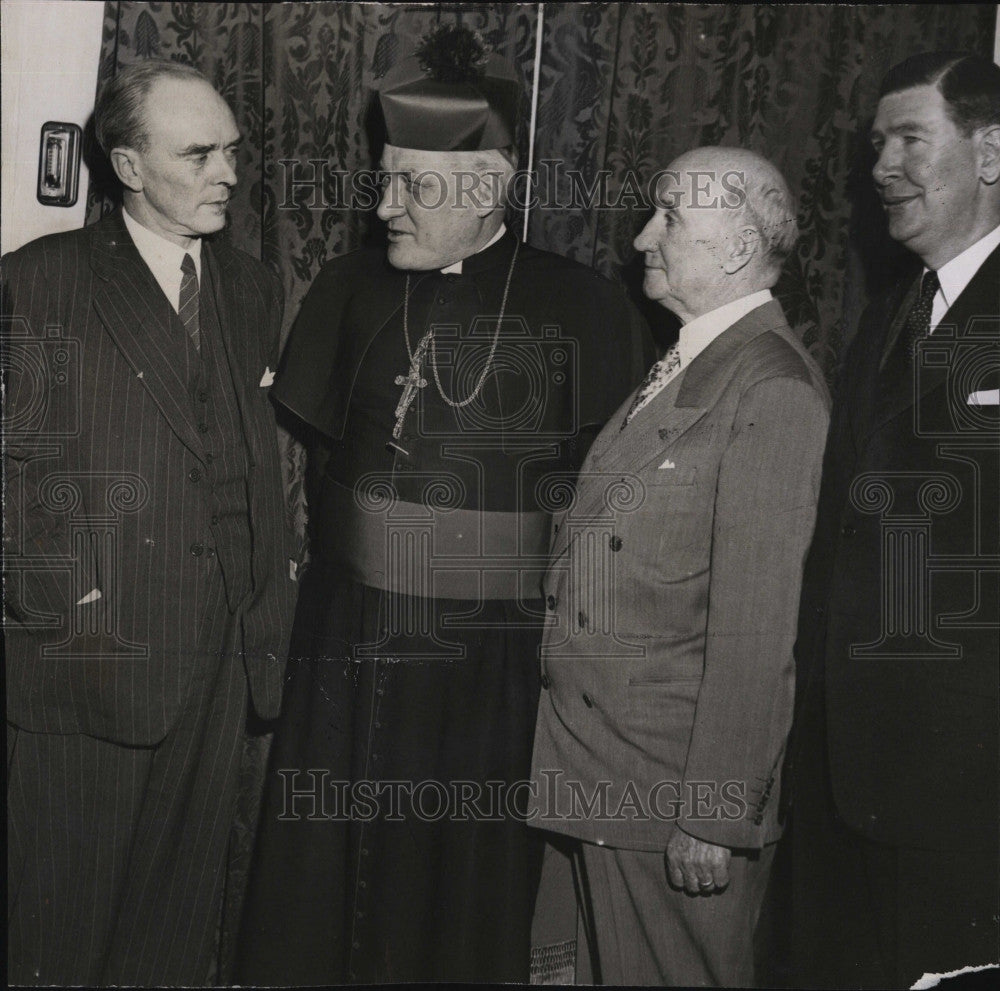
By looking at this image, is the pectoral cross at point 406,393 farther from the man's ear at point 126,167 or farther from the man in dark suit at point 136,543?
the man's ear at point 126,167

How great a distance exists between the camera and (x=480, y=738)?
2562 millimetres

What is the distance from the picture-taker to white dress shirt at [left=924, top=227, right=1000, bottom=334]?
2.48 meters

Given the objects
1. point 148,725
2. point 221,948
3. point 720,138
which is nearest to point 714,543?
point 720,138

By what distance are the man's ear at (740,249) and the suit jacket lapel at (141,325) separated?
119 centimetres

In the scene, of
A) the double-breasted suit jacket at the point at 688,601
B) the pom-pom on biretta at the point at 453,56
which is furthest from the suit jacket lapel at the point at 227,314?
the double-breasted suit jacket at the point at 688,601

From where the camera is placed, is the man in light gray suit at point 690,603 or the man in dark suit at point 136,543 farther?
the man in dark suit at point 136,543

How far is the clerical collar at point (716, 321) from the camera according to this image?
241cm

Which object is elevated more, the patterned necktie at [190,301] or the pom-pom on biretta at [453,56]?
the pom-pom on biretta at [453,56]

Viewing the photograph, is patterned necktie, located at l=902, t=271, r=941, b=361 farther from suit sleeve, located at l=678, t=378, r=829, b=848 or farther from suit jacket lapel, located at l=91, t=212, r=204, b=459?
suit jacket lapel, located at l=91, t=212, r=204, b=459

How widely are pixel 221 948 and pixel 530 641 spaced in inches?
40.6

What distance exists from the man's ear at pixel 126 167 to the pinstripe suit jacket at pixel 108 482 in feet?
0.28

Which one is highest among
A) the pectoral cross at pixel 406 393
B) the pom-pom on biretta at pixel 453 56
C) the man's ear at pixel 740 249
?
the pom-pom on biretta at pixel 453 56

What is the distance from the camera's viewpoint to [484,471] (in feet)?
8.25

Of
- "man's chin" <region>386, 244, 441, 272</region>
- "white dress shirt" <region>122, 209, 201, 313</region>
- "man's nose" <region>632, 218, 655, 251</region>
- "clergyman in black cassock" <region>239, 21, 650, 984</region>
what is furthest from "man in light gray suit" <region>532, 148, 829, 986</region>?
"white dress shirt" <region>122, 209, 201, 313</region>
